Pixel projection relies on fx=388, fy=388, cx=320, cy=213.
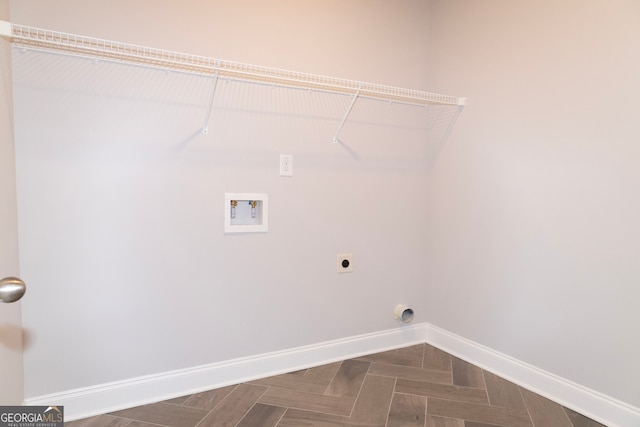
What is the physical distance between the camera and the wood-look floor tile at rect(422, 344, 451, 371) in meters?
2.32

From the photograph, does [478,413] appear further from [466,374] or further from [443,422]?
[466,374]

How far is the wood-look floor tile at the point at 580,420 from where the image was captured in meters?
1.73

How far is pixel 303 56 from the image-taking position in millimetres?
2207

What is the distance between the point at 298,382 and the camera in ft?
6.95

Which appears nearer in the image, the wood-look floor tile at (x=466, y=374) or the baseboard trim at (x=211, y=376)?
the baseboard trim at (x=211, y=376)

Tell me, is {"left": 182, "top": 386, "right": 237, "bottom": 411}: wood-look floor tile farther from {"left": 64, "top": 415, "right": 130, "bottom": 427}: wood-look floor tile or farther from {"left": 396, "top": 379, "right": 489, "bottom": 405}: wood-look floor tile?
{"left": 396, "top": 379, "right": 489, "bottom": 405}: wood-look floor tile

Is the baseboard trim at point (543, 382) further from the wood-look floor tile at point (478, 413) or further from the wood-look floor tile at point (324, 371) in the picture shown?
the wood-look floor tile at point (324, 371)

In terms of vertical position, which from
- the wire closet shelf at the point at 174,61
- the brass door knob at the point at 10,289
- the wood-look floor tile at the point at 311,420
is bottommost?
the wood-look floor tile at the point at 311,420

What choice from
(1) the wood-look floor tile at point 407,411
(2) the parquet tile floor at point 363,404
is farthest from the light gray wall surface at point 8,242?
(1) the wood-look floor tile at point 407,411

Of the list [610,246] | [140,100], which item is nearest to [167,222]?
[140,100]

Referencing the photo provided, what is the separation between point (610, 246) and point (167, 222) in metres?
2.07

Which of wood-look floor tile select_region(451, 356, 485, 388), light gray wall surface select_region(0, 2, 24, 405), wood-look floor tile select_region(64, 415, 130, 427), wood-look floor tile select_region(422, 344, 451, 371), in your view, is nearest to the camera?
light gray wall surface select_region(0, 2, 24, 405)

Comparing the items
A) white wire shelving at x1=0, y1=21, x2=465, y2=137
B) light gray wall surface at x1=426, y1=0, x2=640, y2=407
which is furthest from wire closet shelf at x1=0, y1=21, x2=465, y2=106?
light gray wall surface at x1=426, y1=0, x2=640, y2=407

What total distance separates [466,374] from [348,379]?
0.69 metres
